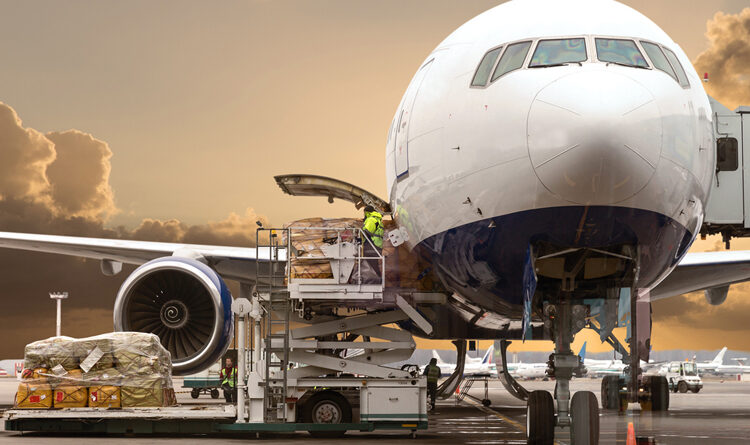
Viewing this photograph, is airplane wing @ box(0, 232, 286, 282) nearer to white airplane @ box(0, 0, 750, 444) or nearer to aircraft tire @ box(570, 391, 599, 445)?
white airplane @ box(0, 0, 750, 444)

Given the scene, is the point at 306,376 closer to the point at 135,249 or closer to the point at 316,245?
the point at 316,245

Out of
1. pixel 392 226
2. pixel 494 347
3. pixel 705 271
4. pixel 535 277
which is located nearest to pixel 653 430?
pixel 705 271

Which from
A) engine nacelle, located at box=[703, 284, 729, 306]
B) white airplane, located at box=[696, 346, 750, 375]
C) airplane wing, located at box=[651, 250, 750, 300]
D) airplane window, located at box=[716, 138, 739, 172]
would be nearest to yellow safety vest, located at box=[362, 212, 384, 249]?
airplane window, located at box=[716, 138, 739, 172]

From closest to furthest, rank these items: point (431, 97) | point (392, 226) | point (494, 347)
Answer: point (431, 97)
point (392, 226)
point (494, 347)

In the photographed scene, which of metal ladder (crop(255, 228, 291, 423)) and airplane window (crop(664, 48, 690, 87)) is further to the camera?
metal ladder (crop(255, 228, 291, 423))

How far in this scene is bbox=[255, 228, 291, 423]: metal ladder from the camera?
11586 mm

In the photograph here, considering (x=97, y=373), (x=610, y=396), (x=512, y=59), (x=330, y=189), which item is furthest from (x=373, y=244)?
(x=610, y=396)

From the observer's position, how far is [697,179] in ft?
26.9

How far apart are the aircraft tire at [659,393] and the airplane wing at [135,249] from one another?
9061mm

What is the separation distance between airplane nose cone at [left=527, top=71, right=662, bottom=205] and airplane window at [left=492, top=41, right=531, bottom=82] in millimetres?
641

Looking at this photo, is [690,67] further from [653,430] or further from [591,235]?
[653,430]

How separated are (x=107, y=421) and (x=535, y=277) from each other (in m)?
6.46

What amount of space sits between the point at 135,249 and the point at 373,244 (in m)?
5.93

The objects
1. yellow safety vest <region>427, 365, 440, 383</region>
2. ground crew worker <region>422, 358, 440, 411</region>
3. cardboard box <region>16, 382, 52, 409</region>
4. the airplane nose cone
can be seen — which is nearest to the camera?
the airplane nose cone
